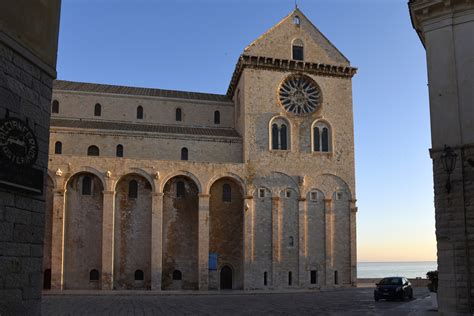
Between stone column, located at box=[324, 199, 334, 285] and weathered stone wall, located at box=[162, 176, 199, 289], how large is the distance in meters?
8.62

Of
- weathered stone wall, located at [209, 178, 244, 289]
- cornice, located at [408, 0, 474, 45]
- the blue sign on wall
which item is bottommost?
the blue sign on wall

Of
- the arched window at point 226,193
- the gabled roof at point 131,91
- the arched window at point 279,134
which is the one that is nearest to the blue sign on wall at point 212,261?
the arched window at point 226,193

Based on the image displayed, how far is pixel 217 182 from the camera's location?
116 feet

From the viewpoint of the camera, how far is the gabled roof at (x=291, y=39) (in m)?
36.9

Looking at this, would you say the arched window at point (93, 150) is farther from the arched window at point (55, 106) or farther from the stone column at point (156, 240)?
the stone column at point (156, 240)

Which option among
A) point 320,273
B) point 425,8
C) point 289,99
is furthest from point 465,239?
point 289,99

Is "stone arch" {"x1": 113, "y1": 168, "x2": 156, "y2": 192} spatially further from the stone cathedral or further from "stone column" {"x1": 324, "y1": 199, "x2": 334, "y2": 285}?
"stone column" {"x1": 324, "y1": 199, "x2": 334, "y2": 285}

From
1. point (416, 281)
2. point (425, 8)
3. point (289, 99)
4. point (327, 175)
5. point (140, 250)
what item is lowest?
point (416, 281)

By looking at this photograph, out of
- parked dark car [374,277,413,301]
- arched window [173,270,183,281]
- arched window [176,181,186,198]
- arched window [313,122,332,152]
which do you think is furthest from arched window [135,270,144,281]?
parked dark car [374,277,413,301]

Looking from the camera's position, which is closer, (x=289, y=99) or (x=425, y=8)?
(x=425, y=8)

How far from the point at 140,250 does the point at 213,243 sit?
472 centimetres

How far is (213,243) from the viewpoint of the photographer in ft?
114

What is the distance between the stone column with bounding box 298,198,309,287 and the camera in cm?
3447

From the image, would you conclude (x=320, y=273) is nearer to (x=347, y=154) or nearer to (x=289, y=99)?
(x=347, y=154)
